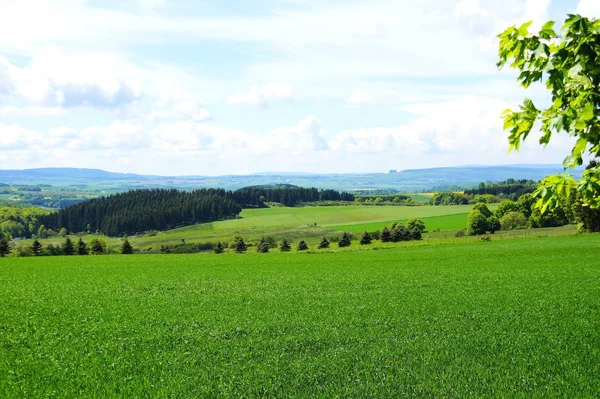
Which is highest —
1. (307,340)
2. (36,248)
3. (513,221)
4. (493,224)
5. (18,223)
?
(307,340)

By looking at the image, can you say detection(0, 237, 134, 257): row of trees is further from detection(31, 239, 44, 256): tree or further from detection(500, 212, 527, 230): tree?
detection(500, 212, 527, 230): tree

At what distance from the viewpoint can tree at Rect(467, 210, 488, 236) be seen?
9799 centimetres

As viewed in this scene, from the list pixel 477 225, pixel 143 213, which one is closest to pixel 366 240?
pixel 477 225

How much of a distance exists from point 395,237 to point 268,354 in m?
81.0

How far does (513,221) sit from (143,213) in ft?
394

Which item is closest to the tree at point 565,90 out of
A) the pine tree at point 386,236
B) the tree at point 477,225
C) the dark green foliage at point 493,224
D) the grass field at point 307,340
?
the grass field at point 307,340

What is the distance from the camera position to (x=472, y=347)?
13453 millimetres

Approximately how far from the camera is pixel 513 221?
105m

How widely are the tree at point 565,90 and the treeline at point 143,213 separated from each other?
547 ft

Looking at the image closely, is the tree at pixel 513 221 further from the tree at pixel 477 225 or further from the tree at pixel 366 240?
the tree at pixel 366 240

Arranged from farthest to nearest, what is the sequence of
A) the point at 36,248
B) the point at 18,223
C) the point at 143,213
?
the point at 18,223 → the point at 143,213 → the point at 36,248

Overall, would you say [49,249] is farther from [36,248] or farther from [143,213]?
[143,213]

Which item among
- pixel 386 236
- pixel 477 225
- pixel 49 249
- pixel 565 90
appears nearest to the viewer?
pixel 565 90

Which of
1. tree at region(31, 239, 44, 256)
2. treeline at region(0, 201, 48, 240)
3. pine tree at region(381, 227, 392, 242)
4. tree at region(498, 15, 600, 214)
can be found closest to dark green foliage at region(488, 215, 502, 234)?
pine tree at region(381, 227, 392, 242)
